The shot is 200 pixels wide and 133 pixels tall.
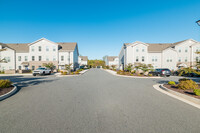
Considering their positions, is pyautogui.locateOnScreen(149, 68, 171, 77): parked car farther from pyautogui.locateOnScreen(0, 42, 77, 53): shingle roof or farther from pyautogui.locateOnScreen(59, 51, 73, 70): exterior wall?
pyautogui.locateOnScreen(0, 42, 77, 53): shingle roof

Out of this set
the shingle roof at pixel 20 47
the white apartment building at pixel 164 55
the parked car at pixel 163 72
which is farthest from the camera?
the shingle roof at pixel 20 47

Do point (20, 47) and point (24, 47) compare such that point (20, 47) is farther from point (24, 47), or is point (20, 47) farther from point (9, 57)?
point (9, 57)

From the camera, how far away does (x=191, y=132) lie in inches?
112

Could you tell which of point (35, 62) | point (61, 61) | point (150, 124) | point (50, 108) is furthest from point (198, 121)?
point (35, 62)

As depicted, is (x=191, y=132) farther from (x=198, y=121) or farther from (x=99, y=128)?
(x=99, y=128)

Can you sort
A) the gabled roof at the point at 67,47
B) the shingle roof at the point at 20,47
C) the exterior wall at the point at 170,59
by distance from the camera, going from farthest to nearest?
the gabled roof at the point at 67,47 → the shingle roof at the point at 20,47 → the exterior wall at the point at 170,59

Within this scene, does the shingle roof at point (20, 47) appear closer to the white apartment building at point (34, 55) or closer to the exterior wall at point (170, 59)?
the white apartment building at point (34, 55)

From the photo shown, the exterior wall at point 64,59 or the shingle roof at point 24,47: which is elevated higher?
the shingle roof at point 24,47

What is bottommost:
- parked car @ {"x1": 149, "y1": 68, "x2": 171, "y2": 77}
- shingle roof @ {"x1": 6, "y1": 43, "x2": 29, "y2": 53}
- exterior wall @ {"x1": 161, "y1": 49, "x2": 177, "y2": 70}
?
parked car @ {"x1": 149, "y1": 68, "x2": 171, "y2": 77}

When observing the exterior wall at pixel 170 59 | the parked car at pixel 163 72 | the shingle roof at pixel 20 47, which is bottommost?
the parked car at pixel 163 72

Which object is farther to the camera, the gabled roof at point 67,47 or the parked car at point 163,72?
the gabled roof at point 67,47

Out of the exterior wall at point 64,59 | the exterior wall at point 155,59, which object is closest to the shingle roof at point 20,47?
the exterior wall at point 64,59

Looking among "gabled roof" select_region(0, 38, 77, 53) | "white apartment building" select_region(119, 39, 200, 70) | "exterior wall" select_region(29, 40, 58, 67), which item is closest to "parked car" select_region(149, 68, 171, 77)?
"white apartment building" select_region(119, 39, 200, 70)

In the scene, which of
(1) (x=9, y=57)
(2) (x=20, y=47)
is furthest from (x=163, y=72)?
(2) (x=20, y=47)
